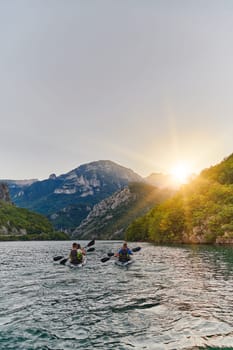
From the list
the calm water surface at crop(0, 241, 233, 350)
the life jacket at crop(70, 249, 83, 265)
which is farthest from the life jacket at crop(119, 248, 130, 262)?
the calm water surface at crop(0, 241, 233, 350)

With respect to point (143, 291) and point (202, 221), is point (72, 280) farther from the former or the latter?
point (202, 221)

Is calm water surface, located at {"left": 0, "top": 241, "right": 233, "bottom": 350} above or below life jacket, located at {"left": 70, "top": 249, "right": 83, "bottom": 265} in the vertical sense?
below

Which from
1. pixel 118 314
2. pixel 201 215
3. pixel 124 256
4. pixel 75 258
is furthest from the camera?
pixel 201 215

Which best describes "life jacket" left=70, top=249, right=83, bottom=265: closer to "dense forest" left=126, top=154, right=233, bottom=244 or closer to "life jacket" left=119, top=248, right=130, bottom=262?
"life jacket" left=119, top=248, right=130, bottom=262

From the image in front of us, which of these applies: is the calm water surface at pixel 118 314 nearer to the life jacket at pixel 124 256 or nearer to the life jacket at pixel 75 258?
the life jacket at pixel 75 258

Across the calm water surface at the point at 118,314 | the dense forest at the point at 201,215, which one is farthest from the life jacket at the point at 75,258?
the dense forest at the point at 201,215

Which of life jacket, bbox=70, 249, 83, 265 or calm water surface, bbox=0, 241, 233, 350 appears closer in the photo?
calm water surface, bbox=0, 241, 233, 350

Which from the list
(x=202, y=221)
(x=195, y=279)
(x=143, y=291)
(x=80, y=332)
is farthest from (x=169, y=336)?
(x=202, y=221)

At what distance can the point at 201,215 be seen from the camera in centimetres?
11369

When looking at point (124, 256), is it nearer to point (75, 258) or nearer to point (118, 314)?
point (75, 258)

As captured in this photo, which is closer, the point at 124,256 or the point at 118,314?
the point at 118,314

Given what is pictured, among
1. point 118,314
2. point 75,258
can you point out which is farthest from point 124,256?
point 118,314

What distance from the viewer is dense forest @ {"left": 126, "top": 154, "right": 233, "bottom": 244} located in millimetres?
103875

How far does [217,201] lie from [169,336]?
108883mm
